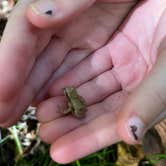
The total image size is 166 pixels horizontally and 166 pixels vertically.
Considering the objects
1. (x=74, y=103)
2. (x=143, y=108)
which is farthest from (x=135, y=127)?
(x=74, y=103)

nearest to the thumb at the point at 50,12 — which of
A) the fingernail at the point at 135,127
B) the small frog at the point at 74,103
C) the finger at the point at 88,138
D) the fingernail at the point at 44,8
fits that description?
the fingernail at the point at 44,8

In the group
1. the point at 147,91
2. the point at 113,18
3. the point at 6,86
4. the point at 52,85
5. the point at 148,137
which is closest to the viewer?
the point at 147,91

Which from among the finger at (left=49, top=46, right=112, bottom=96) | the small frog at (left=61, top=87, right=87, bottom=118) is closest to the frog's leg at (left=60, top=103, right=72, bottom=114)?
the small frog at (left=61, top=87, right=87, bottom=118)

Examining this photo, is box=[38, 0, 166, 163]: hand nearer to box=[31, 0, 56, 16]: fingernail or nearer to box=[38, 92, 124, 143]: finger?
box=[38, 92, 124, 143]: finger

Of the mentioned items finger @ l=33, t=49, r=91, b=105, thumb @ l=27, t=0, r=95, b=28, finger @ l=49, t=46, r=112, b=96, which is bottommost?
finger @ l=49, t=46, r=112, b=96

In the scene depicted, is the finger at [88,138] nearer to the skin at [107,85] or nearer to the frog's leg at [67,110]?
the skin at [107,85]

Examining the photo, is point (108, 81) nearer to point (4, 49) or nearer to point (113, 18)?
point (113, 18)

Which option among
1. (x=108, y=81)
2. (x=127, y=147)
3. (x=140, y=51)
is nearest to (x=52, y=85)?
(x=108, y=81)

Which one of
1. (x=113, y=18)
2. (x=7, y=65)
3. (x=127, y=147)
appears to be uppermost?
(x=7, y=65)
